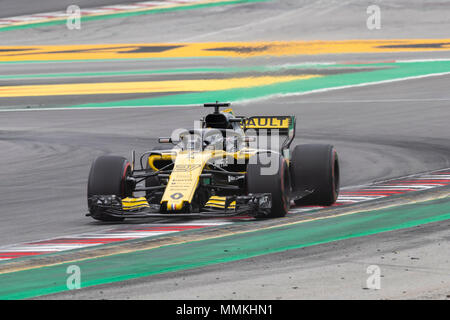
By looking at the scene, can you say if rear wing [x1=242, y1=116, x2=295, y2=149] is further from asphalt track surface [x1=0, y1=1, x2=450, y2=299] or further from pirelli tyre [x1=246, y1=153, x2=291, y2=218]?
asphalt track surface [x1=0, y1=1, x2=450, y2=299]

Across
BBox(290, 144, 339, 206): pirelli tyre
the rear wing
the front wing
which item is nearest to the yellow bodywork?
the front wing

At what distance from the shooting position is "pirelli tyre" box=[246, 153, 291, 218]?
11773 millimetres

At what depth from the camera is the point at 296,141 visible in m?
21.0

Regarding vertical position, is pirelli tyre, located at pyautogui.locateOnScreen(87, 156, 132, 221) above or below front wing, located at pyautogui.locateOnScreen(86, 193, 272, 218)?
above

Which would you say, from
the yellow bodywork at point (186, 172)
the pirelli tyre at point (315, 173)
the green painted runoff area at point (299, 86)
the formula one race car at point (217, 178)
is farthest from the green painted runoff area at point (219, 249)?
the green painted runoff area at point (299, 86)

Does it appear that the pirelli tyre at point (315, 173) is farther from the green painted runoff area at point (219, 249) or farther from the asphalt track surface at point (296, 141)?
the asphalt track surface at point (296, 141)

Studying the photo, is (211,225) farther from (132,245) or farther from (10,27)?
(10,27)

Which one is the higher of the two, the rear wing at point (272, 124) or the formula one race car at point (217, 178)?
the rear wing at point (272, 124)

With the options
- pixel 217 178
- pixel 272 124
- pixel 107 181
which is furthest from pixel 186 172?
pixel 272 124

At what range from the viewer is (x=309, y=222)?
11.7 metres

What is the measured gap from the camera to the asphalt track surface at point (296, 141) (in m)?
8.58

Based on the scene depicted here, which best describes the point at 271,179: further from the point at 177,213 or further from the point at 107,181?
the point at 107,181

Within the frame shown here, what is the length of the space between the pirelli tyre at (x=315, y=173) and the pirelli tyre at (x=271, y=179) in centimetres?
103
